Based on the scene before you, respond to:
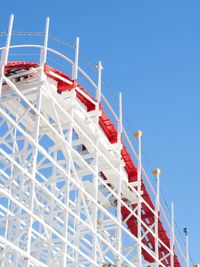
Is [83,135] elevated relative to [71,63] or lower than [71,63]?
lower

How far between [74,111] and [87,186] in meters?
3.27

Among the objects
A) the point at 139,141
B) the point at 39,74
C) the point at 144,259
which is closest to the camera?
the point at 39,74

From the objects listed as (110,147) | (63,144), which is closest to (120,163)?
(110,147)

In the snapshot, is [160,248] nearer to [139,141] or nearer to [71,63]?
[139,141]

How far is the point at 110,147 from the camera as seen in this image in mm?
21453

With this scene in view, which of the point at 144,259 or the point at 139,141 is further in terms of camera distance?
the point at 144,259

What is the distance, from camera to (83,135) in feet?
63.0

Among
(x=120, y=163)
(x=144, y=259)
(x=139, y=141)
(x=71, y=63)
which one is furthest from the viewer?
(x=144, y=259)

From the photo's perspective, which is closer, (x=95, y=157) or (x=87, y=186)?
(x=95, y=157)

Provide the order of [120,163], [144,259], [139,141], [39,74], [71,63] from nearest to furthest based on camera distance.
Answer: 1. [39,74]
2. [71,63]
3. [120,163]
4. [139,141]
5. [144,259]

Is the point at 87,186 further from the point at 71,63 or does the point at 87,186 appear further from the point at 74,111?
the point at 71,63

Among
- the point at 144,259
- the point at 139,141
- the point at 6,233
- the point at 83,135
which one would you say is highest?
the point at 139,141

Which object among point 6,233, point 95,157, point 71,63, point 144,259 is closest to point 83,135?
point 95,157

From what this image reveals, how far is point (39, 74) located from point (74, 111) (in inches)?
103
